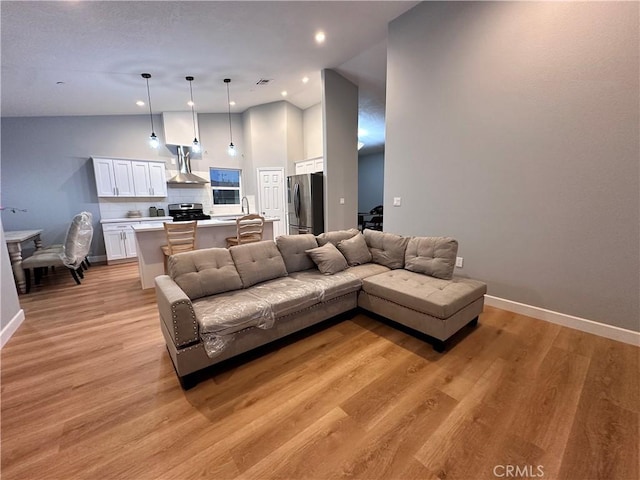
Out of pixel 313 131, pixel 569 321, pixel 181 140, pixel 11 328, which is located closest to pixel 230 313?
pixel 11 328

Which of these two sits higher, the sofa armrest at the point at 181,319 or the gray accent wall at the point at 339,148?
the gray accent wall at the point at 339,148

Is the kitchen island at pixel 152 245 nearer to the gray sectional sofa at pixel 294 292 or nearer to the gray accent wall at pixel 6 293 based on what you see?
the gray accent wall at pixel 6 293

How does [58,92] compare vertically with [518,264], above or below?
above

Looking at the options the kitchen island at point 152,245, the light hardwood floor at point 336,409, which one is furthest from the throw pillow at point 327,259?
the kitchen island at point 152,245

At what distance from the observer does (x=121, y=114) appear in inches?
223

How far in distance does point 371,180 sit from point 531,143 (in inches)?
362

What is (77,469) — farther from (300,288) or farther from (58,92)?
(58,92)

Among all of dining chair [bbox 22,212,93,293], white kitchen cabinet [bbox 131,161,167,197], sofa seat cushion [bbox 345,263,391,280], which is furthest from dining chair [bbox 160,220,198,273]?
white kitchen cabinet [bbox 131,161,167,197]

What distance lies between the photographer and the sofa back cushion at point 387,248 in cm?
303

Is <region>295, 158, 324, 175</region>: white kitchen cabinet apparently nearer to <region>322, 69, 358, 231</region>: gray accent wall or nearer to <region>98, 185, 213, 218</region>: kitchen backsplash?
<region>322, 69, 358, 231</region>: gray accent wall

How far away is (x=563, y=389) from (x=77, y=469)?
2843 mm

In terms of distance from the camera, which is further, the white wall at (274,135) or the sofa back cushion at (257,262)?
the white wall at (274,135)

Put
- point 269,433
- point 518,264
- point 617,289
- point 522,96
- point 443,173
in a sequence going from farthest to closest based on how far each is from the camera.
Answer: point 443,173 → point 518,264 → point 522,96 → point 617,289 → point 269,433

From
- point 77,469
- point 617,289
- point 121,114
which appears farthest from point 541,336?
point 121,114
